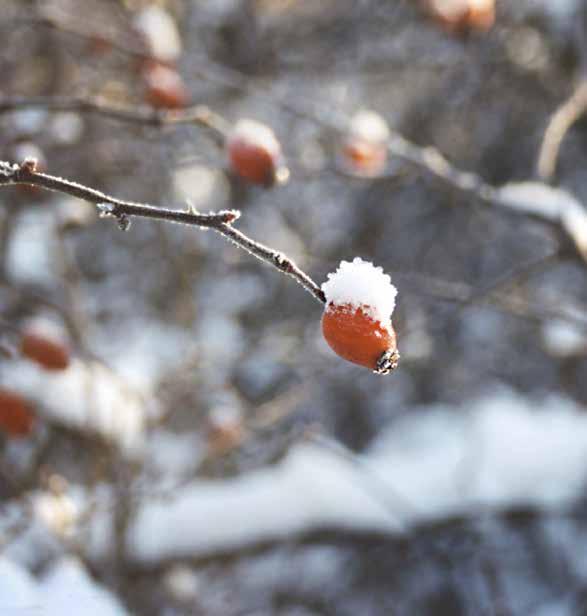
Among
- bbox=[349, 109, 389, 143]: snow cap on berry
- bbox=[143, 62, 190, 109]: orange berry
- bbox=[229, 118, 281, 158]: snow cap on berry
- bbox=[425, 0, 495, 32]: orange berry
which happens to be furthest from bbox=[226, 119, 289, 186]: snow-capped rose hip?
bbox=[425, 0, 495, 32]: orange berry

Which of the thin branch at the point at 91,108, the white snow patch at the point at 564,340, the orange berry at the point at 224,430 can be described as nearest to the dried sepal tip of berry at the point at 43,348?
the orange berry at the point at 224,430

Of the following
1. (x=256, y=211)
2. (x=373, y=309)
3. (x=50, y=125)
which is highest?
(x=256, y=211)

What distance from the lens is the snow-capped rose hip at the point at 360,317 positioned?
996mm

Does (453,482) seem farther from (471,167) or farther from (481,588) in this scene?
(471,167)

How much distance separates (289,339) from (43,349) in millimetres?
1449

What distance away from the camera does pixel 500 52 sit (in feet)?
14.3

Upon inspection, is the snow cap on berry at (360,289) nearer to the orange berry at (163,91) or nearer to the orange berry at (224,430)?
the orange berry at (163,91)

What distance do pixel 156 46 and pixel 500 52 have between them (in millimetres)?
2439

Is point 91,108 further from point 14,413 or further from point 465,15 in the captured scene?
point 465,15

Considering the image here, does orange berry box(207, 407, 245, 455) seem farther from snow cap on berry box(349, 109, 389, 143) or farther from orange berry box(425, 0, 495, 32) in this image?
orange berry box(425, 0, 495, 32)

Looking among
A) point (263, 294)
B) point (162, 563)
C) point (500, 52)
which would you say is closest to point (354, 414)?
point (263, 294)

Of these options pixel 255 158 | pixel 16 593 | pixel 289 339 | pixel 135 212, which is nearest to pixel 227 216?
pixel 135 212

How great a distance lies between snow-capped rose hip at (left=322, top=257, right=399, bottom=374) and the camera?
1.00 metres

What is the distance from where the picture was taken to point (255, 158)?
5.39ft
